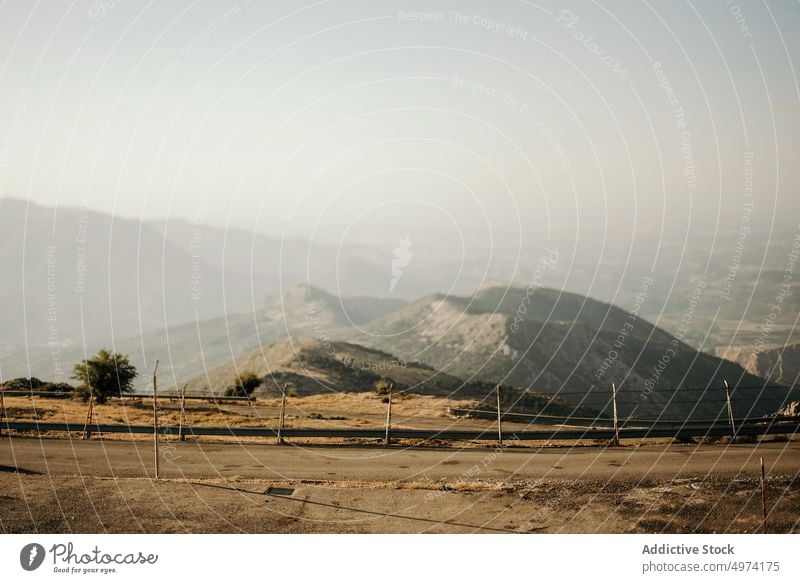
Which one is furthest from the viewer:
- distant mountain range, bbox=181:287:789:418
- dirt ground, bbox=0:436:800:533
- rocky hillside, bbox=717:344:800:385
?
rocky hillside, bbox=717:344:800:385

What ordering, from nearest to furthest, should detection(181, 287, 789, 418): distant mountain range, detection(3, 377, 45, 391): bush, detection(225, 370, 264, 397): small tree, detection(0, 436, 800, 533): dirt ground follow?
detection(0, 436, 800, 533): dirt ground, detection(3, 377, 45, 391): bush, detection(225, 370, 264, 397): small tree, detection(181, 287, 789, 418): distant mountain range

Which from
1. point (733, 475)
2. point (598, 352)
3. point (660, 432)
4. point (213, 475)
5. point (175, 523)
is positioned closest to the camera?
point (175, 523)

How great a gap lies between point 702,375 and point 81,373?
141077mm

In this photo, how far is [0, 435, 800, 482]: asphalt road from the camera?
67.7 feet

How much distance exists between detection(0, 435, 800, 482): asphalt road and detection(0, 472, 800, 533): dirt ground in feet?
4.92

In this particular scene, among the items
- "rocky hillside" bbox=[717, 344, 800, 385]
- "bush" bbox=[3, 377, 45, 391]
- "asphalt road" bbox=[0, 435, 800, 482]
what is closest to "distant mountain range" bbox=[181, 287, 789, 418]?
"rocky hillside" bbox=[717, 344, 800, 385]

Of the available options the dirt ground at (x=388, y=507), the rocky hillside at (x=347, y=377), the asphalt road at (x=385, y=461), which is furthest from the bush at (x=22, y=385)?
the dirt ground at (x=388, y=507)

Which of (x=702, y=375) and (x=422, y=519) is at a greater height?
Result: (x=422, y=519)

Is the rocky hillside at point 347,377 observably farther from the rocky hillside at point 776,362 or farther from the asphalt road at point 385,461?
the rocky hillside at point 776,362

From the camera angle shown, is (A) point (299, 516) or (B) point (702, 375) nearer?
(A) point (299, 516)

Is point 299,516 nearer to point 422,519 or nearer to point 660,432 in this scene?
point 422,519

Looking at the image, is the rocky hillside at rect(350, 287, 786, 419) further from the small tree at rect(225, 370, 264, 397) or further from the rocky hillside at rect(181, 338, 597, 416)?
the small tree at rect(225, 370, 264, 397)
